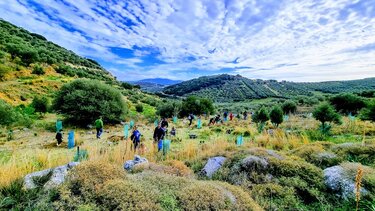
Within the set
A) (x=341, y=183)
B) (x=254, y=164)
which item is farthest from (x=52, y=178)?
(x=341, y=183)

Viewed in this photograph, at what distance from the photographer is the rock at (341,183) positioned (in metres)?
5.38

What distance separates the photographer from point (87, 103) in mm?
21438

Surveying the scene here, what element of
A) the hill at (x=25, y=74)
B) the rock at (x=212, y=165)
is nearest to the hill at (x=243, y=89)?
the hill at (x=25, y=74)

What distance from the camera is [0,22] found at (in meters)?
57.8

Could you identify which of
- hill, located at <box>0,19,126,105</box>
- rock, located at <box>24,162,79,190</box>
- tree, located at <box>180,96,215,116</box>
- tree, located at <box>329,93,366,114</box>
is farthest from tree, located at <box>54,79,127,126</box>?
tree, located at <box>329,93,366,114</box>

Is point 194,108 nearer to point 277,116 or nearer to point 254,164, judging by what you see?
point 277,116

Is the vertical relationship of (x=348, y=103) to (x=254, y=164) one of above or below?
below

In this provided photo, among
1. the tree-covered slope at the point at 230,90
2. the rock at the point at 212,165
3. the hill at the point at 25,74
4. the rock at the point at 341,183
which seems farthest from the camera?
the tree-covered slope at the point at 230,90

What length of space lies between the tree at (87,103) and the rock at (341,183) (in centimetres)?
1862

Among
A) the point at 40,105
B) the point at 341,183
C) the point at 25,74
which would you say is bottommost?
the point at 341,183

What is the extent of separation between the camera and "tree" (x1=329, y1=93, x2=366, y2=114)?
4000 centimetres

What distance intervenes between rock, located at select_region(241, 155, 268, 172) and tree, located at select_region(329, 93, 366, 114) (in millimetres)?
40543

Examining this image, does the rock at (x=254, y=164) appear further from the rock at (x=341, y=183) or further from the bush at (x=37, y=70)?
the bush at (x=37, y=70)

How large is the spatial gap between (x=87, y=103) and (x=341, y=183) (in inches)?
781
